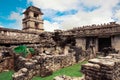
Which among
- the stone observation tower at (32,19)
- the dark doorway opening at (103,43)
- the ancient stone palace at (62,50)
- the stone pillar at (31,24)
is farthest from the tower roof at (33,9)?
the dark doorway opening at (103,43)

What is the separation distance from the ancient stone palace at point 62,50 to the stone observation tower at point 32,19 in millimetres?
11919

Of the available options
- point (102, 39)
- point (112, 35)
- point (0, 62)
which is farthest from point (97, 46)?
point (0, 62)

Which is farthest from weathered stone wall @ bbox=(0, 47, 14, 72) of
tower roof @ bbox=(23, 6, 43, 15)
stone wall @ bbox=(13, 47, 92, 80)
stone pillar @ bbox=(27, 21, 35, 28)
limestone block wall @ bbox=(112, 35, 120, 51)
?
tower roof @ bbox=(23, 6, 43, 15)

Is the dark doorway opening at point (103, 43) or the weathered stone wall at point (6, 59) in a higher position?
the dark doorway opening at point (103, 43)

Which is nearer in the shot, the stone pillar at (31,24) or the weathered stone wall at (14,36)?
the weathered stone wall at (14,36)

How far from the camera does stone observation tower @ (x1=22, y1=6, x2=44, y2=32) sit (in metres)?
34.3

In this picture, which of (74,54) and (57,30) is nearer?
(74,54)

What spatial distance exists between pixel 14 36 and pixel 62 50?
697 cm

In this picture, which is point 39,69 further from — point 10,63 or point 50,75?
point 10,63

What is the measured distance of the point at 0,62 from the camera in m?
12.4

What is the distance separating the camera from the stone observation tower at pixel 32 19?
34281 millimetres

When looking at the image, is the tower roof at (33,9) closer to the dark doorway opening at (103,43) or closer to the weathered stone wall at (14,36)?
the weathered stone wall at (14,36)

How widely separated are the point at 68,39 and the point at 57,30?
3.09 metres

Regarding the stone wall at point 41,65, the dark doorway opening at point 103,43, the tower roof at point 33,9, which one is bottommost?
the stone wall at point 41,65
